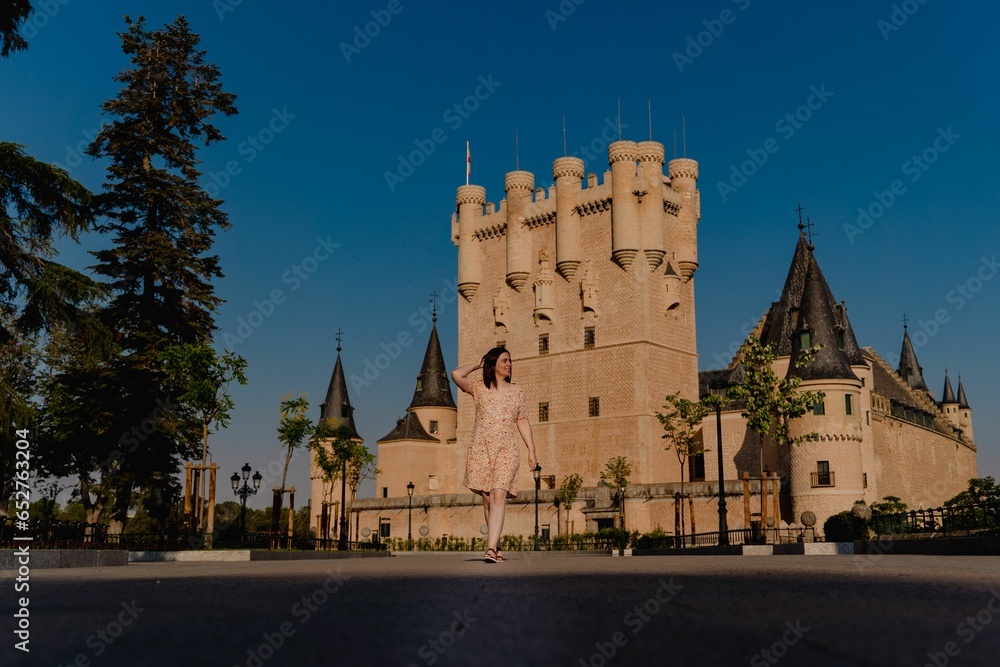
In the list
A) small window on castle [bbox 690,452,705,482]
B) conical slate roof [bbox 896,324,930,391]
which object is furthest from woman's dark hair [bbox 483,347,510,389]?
conical slate roof [bbox 896,324,930,391]

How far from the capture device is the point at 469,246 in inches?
2564

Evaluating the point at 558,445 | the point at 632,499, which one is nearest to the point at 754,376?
the point at 632,499

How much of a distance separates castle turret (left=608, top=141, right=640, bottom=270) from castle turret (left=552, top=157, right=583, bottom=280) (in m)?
2.84

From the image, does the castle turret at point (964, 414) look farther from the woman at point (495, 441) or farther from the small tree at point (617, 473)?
the woman at point (495, 441)

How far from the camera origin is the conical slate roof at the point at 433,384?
72150 millimetres

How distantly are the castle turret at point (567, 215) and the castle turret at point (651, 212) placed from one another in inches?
179

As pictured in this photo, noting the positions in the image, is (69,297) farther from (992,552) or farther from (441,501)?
(441,501)

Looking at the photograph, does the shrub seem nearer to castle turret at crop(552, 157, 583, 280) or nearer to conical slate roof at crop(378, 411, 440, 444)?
castle turret at crop(552, 157, 583, 280)

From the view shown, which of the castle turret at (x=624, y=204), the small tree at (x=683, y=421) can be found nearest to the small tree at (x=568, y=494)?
the small tree at (x=683, y=421)

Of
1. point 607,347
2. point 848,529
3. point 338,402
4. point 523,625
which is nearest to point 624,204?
point 607,347

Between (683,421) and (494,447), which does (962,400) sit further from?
(494,447)

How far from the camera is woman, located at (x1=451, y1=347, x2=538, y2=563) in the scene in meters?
9.52

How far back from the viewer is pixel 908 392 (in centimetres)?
7362

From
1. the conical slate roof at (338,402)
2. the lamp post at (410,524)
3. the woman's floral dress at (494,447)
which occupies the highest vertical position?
the conical slate roof at (338,402)
